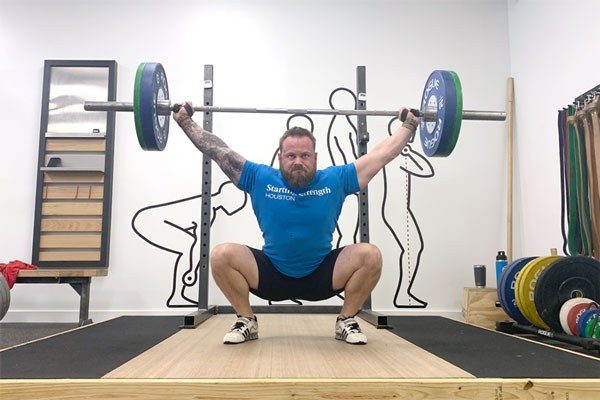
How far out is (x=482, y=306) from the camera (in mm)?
3324

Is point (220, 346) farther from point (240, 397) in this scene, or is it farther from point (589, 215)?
point (589, 215)

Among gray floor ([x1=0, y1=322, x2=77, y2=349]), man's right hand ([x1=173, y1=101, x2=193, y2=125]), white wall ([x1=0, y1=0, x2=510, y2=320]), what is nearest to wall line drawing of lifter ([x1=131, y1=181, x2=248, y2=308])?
white wall ([x1=0, y1=0, x2=510, y2=320])

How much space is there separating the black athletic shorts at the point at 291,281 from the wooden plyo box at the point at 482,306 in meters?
1.70

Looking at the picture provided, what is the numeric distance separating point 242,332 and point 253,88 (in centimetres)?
243

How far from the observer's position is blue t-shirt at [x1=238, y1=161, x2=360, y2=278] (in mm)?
1941

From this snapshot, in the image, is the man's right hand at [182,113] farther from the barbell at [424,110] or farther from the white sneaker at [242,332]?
the white sneaker at [242,332]

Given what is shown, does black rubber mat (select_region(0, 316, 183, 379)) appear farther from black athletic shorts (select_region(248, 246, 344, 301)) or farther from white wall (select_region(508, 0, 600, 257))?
white wall (select_region(508, 0, 600, 257))

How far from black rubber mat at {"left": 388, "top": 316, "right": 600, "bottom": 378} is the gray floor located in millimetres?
2143

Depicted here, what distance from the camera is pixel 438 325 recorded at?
8.34ft

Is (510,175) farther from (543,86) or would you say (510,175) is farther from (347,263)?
(347,263)

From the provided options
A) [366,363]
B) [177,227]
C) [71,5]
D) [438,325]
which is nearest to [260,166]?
[366,363]

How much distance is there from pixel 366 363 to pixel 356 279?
0.52 meters

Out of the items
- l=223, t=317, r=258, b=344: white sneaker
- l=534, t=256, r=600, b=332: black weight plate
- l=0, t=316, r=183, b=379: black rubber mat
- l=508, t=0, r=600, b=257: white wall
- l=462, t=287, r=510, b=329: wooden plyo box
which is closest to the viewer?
l=0, t=316, r=183, b=379: black rubber mat

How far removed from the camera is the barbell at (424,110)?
82.4 inches
